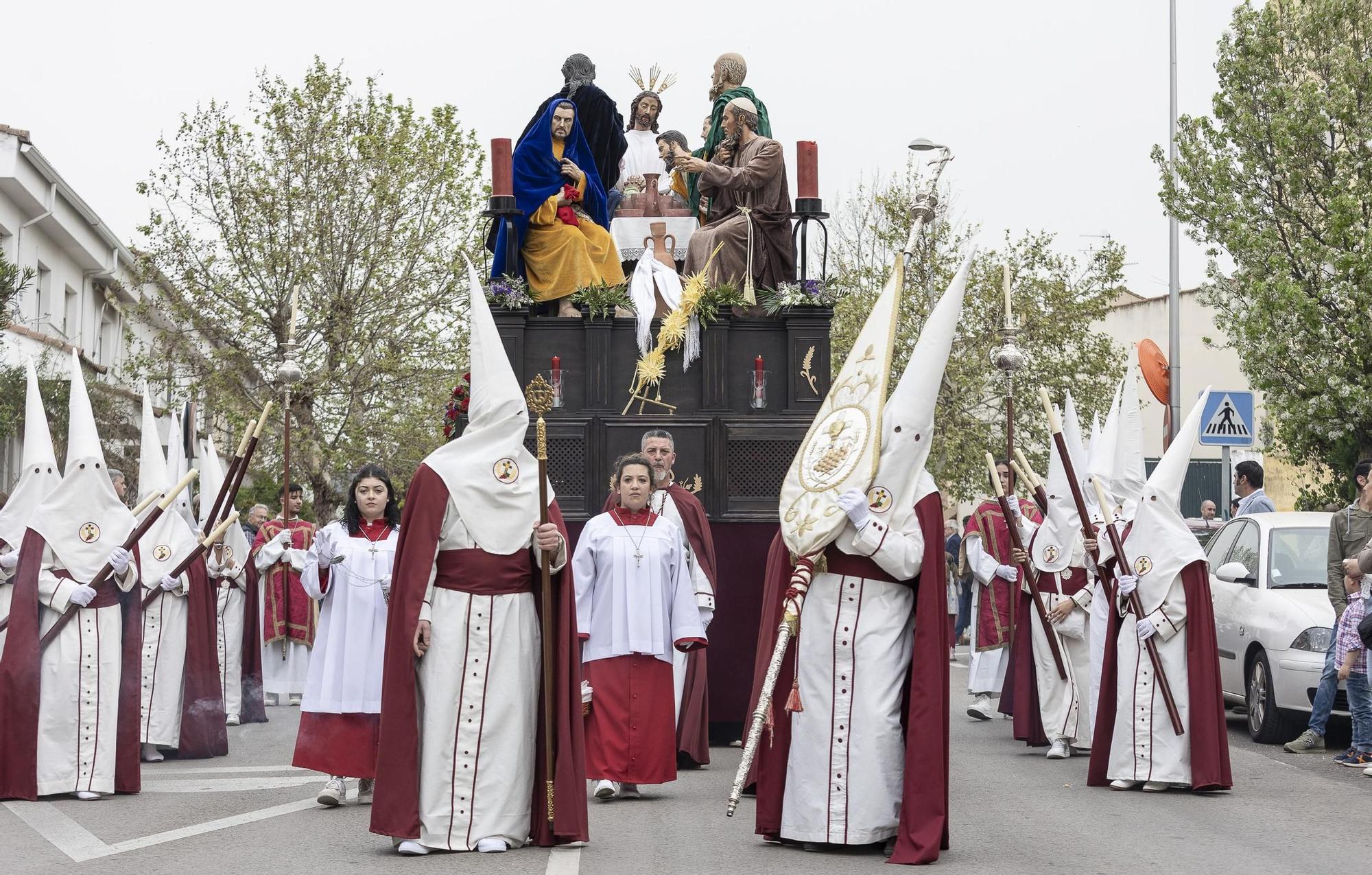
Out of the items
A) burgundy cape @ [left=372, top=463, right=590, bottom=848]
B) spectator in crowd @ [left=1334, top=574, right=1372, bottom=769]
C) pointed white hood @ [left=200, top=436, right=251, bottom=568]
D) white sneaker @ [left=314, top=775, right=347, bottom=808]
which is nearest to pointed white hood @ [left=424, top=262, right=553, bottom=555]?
burgundy cape @ [left=372, top=463, right=590, bottom=848]

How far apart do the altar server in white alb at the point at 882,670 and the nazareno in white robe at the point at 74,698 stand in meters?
4.26

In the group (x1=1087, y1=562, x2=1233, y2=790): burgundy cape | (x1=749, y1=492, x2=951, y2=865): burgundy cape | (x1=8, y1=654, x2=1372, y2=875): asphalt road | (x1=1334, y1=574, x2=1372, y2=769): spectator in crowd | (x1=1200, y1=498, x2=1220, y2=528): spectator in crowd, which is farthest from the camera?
(x1=1200, y1=498, x2=1220, y2=528): spectator in crowd

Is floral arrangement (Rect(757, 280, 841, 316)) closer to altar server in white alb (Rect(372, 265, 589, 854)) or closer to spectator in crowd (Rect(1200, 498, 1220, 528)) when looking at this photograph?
altar server in white alb (Rect(372, 265, 589, 854))

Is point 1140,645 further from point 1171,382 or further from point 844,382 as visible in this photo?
point 1171,382

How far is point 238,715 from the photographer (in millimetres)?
15906

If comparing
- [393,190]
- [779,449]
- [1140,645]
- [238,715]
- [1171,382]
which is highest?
[393,190]

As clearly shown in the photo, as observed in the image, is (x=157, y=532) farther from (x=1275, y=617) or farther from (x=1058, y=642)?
(x=1275, y=617)

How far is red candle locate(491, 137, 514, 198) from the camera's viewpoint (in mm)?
14102

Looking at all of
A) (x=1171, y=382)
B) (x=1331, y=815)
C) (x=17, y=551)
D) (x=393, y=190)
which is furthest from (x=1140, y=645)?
(x=393, y=190)

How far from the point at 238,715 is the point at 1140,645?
8.27 meters

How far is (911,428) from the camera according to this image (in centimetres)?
826

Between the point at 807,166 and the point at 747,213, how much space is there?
2.27ft

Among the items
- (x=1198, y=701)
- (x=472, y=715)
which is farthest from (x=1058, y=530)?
(x=472, y=715)

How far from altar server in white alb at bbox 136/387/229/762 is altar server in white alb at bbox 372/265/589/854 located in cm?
516
